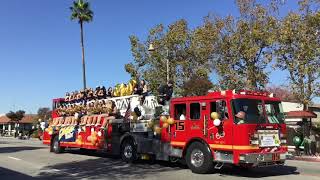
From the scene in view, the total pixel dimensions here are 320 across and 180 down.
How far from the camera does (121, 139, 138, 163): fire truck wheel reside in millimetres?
19000

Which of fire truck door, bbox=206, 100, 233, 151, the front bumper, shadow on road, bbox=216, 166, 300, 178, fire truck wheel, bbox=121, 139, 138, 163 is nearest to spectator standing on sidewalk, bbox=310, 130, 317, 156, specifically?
shadow on road, bbox=216, 166, 300, 178

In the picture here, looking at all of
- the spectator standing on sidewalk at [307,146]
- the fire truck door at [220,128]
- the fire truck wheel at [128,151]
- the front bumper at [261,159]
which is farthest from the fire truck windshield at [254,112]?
the spectator standing on sidewalk at [307,146]

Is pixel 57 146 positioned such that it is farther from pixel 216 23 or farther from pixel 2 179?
pixel 216 23

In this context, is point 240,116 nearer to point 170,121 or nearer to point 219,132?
point 219,132

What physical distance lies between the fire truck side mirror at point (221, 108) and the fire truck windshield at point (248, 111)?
335 millimetres

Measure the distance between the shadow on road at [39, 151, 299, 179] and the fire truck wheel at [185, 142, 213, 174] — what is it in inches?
21.3

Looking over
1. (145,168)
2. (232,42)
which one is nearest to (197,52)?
(232,42)

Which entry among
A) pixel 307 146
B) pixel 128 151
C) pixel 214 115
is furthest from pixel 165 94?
pixel 307 146

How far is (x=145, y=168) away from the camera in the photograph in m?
17.4

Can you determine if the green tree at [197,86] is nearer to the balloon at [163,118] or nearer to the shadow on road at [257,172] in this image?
the balloon at [163,118]

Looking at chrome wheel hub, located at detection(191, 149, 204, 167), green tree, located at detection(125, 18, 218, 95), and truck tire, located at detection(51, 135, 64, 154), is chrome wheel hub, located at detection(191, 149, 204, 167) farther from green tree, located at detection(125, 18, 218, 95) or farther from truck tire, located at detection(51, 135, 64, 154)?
green tree, located at detection(125, 18, 218, 95)

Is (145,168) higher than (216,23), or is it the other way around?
(216,23)

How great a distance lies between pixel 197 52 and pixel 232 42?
4.55 metres

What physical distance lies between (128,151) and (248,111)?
6.24 metres
